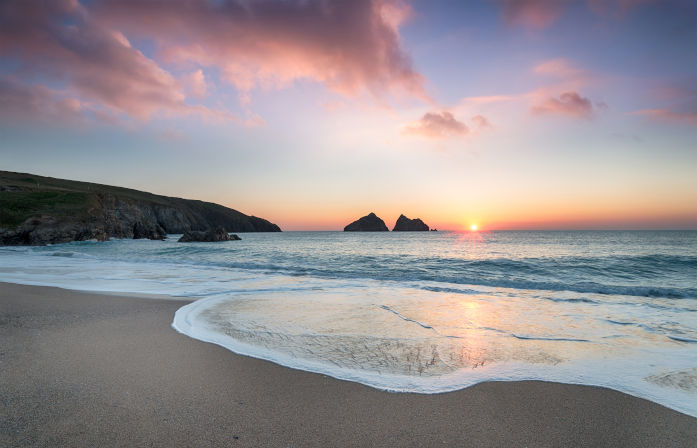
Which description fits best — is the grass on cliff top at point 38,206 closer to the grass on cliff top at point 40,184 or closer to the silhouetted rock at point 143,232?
the grass on cliff top at point 40,184

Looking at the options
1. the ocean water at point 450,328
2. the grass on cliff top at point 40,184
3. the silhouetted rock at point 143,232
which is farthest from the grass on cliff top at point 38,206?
the ocean water at point 450,328

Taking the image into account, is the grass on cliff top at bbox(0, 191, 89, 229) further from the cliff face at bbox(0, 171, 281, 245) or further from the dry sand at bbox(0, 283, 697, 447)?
the dry sand at bbox(0, 283, 697, 447)

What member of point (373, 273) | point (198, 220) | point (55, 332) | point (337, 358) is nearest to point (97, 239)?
point (373, 273)

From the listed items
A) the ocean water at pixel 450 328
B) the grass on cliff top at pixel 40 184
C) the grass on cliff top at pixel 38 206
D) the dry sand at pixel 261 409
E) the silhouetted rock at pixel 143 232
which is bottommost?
the ocean water at pixel 450 328

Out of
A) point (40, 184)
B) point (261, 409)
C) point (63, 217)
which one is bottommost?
point (261, 409)

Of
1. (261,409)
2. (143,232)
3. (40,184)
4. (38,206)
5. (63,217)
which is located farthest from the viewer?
(40,184)

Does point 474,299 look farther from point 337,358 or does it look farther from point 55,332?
point 55,332

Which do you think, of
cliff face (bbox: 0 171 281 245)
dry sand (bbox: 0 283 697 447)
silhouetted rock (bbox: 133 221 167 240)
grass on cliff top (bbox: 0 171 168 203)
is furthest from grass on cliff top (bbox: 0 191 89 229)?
dry sand (bbox: 0 283 697 447)

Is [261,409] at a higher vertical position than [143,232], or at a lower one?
lower

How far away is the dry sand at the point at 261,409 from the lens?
2.62m

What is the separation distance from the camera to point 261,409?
3.06 m

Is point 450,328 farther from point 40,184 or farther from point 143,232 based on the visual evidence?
point 40,184

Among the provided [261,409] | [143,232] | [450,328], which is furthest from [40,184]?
[261,409]

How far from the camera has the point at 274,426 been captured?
2.76 metres
